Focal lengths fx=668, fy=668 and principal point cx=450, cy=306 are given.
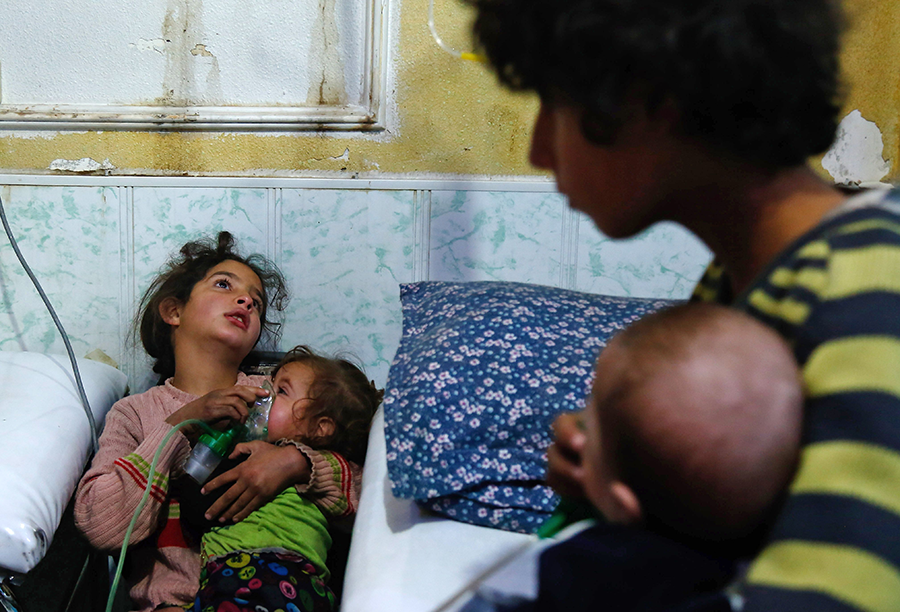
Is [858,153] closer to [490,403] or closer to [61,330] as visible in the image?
[490,403]

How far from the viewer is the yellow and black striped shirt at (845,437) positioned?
43 cm

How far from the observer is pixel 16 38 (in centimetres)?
161

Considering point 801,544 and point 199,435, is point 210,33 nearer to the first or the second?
point 199,435

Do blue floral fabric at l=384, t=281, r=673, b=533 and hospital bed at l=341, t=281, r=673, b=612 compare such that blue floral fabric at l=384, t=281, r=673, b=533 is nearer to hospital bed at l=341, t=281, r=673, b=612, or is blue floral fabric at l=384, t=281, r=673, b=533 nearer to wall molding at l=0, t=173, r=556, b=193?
hospital bed at l=341, t=281, r=673, b=612

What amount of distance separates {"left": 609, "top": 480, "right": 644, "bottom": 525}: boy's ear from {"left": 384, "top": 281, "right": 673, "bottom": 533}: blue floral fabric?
1.36 ft

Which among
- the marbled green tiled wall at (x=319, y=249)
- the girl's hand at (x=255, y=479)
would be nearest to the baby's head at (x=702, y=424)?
the girl's hand at (x=255, y=479)

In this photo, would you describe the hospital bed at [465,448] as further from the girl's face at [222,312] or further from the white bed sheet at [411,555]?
the girl's face at [222,312]

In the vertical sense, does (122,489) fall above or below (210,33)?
below

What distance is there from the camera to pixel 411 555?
877mm

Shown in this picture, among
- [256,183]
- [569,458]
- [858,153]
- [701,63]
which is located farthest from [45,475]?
[858,153]

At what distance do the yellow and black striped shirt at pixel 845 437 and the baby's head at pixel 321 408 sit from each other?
3.39ft

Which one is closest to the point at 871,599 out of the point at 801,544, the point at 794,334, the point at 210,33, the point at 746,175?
the point at 801,544

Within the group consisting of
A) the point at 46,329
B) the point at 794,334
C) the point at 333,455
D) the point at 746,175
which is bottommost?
the point at 333,455

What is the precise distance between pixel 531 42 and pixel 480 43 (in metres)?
0.07
